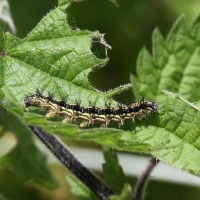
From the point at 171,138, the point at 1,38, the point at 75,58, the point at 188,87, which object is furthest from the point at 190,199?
the point at 1,38

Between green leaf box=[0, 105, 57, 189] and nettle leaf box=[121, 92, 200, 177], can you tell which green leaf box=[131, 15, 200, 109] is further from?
green leaf box=[0, 105, 57, 189]

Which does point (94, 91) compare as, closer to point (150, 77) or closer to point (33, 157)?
point (150, 77)

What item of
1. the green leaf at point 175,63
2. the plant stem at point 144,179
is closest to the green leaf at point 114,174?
the plant stem at point 144,179

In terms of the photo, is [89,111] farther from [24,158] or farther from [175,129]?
[24,158]

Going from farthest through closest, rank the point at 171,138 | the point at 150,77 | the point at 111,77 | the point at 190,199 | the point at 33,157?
1. the point at 111,77
2. the point at 190,199
3. the point at 33,157
4. the point at 150,77
5. the point at 171,138

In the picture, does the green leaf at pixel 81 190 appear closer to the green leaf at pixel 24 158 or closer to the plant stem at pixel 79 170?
the plant stem at pixel 79 170

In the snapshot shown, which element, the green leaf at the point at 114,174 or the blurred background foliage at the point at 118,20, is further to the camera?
the blurred background foliage at the point at 118,20
